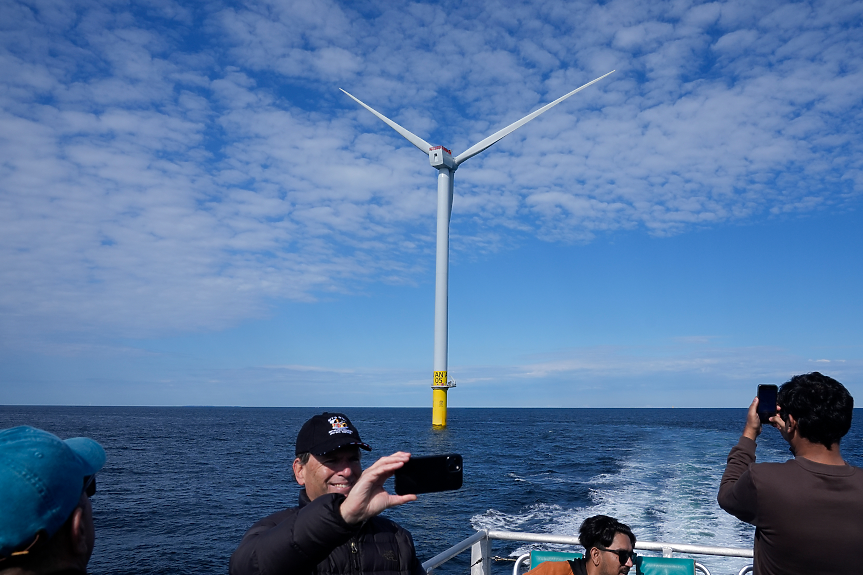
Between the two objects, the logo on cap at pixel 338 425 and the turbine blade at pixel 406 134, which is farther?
the turbine blade at pixel 406 134

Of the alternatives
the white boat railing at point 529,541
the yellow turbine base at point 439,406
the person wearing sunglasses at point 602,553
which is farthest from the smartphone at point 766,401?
the yellow turbine base at point 439,406

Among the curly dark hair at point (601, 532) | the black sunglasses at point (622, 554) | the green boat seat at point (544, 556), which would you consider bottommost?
the green boat seat at point (544, 556)

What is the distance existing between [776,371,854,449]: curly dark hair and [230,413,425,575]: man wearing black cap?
2040mm

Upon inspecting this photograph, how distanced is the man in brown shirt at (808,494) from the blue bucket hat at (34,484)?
2.92m

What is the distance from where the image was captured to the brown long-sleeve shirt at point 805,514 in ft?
8.79

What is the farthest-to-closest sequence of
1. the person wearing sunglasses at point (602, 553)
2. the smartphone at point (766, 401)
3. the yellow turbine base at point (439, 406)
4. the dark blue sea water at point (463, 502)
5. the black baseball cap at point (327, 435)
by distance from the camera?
1. the yellow turbine base at point (439, 406)
2. the dark blue sea water at point (463, 502)
3. the person wearing sunglasses at point (602, 553)
4. the smartphone at point (766, 401)
5. the black baseball cap at point (327, 435)

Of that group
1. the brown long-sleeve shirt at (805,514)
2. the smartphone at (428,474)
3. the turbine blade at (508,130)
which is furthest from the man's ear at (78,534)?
the turbine blade at (508,130)

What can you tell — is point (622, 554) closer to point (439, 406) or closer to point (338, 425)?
point (338, 425)

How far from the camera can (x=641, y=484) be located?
97.2ft

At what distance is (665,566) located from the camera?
506 cm

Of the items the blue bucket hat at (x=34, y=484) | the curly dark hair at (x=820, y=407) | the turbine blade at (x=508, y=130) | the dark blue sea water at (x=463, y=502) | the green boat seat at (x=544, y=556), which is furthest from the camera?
the turbine blade at (x=508, y=130)

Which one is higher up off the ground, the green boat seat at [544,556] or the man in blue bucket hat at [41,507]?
the man in blue bucket hat at [41,507]

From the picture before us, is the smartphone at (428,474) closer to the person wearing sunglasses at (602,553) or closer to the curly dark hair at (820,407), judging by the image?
the curly dark hair at (820,407)

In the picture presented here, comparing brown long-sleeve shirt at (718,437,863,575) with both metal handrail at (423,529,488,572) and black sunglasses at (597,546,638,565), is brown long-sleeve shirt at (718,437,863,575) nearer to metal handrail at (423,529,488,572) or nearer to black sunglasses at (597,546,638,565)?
black sunglasses at (597,546,638,565)
